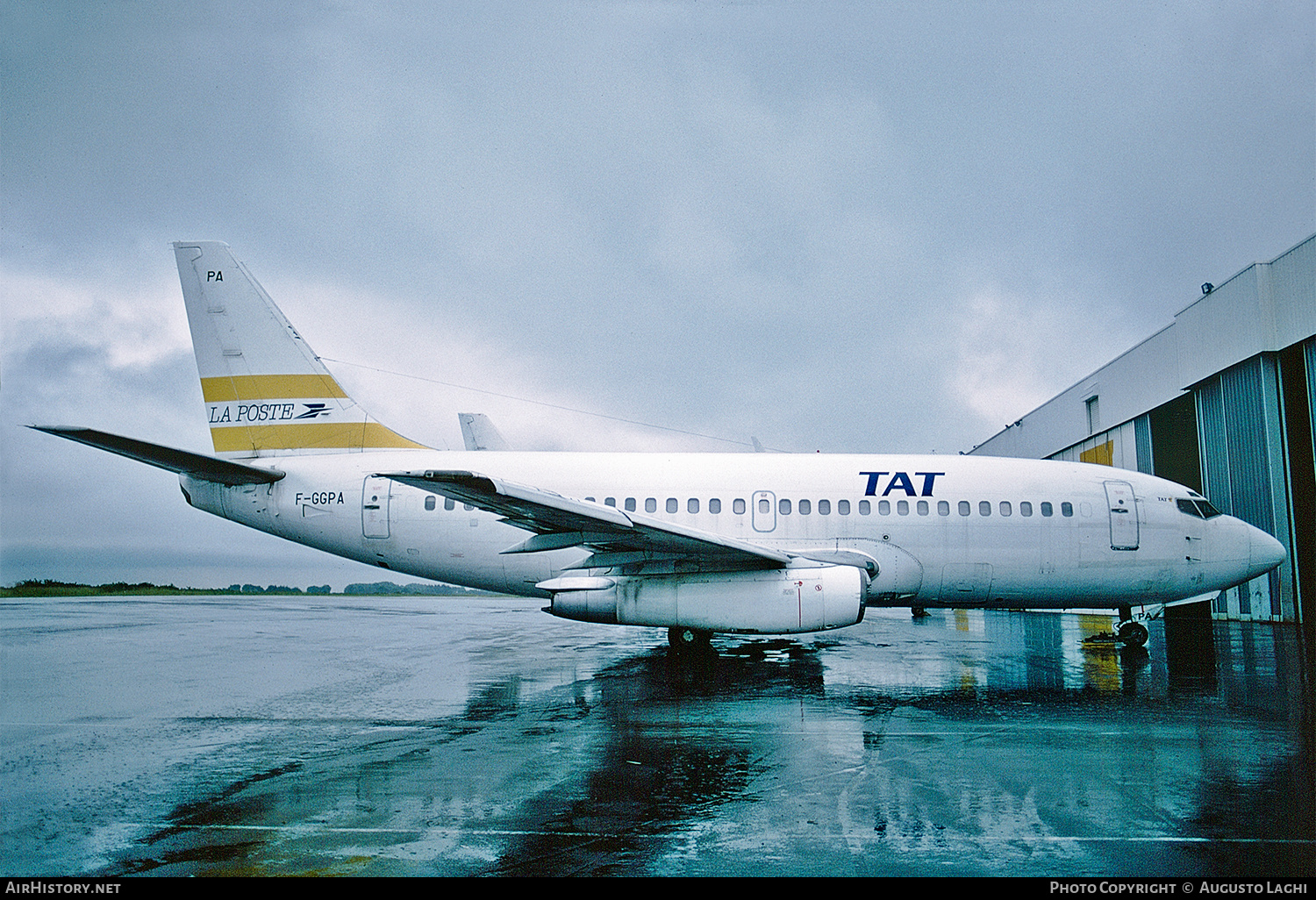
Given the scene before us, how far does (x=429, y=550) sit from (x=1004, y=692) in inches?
346

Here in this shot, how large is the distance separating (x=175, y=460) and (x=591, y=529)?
272 inches

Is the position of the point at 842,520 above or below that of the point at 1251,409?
below

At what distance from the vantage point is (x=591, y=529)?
994 cm

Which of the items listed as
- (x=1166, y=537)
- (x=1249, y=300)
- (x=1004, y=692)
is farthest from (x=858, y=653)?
(x=1249, y=300)

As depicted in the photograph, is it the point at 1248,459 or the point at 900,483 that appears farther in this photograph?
the point at 1248,459

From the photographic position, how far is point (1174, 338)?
2358 centimetres

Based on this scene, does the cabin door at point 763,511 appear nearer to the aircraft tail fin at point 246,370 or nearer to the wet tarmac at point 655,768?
the wet tarmac at point 655,768

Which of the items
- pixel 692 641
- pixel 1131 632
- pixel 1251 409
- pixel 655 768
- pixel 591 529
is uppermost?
pixel 1251 409

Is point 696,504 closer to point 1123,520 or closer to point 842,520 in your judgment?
point 842,520

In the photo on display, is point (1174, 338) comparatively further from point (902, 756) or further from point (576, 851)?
point (576, 851)

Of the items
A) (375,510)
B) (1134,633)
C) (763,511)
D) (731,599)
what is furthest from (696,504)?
(1134,633)

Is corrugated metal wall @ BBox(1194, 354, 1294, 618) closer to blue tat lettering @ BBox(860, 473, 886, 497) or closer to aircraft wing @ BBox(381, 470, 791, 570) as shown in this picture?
blue tat lettering @ BBox(860, 473, 886, 497)

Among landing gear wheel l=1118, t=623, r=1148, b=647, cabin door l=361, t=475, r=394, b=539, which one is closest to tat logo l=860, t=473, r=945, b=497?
landing gear wheel l=1118, t=623, r=1148, b=647

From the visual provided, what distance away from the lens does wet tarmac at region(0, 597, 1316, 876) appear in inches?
162
